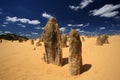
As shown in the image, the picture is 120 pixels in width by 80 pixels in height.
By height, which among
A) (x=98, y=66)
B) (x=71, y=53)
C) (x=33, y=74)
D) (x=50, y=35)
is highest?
(x=50, y=35)

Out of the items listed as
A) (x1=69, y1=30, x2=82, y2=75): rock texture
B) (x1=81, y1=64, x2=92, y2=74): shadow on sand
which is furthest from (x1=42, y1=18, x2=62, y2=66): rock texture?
(x1=69, y1=30, x2=82, y2=75): rock texture

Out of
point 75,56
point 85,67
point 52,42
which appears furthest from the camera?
point 52,42

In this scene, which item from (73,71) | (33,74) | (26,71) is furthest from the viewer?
(26,71)

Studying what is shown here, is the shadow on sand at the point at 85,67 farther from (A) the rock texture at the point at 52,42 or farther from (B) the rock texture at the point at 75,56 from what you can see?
(A) the rock texture at the point at 52,42

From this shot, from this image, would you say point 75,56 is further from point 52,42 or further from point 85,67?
point 52,42

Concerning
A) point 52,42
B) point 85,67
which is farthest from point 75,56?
point 52,42

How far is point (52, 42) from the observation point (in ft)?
43.5

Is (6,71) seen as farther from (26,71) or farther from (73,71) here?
(73,71)

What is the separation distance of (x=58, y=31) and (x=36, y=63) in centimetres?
430

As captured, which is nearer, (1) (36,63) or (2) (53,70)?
(2) (53,70)

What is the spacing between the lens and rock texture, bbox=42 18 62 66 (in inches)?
510

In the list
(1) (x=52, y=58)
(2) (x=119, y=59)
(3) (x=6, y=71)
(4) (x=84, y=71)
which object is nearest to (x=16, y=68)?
(3) (x=6, y=71)

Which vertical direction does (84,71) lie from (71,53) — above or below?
below

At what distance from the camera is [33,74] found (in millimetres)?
11688
